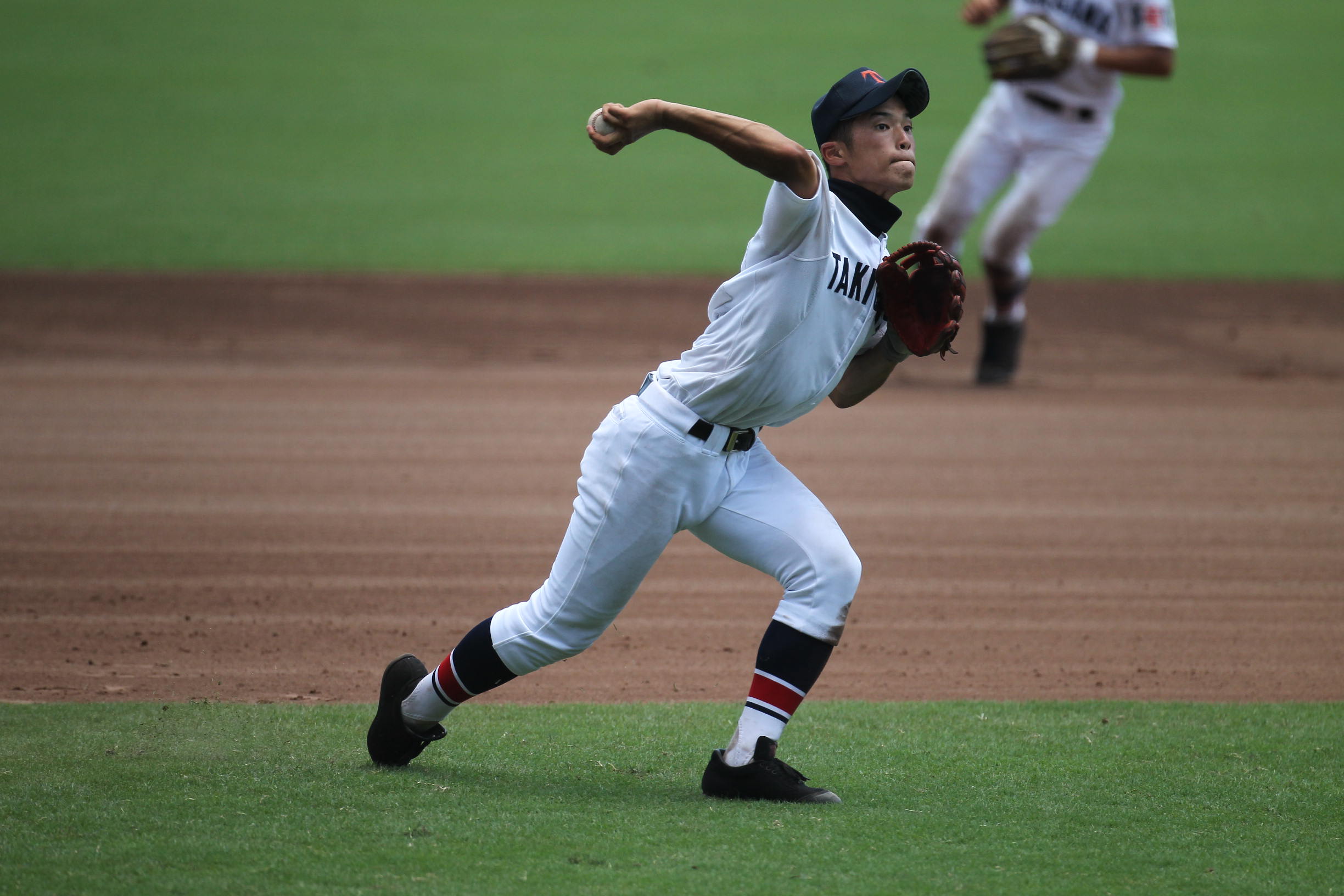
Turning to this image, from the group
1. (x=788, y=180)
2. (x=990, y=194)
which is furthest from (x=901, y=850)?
(x=990, y=194)

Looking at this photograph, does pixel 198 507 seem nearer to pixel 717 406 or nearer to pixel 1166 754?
pixel 717 406

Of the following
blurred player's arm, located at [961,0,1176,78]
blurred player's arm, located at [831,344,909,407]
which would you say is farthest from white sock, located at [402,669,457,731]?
blurred player's arm, located at [961,0,1176,78]

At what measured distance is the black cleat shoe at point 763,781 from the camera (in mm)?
3791

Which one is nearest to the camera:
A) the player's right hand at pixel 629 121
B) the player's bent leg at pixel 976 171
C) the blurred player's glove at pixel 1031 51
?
the player's right hand at pixel 629 121

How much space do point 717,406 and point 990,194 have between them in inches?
300

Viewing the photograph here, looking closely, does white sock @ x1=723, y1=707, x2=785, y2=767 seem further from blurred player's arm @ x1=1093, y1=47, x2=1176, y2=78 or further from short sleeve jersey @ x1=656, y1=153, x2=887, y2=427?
blurred player's arm @ x1=1093, y1=47, x2=1176, y2=78

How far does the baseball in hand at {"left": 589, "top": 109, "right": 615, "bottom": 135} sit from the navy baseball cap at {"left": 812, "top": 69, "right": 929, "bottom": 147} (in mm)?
552

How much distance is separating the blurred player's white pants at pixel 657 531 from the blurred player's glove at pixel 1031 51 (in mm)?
7110

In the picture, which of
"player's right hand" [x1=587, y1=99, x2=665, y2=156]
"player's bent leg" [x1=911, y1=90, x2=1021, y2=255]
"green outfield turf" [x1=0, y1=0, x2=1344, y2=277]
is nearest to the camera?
"player's right hand" [x1=587, y1=99, x2=665, y2=156]

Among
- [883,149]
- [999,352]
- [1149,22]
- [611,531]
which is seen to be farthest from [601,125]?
[999,352]

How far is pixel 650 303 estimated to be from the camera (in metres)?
13.6

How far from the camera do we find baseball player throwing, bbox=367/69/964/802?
3.70 m

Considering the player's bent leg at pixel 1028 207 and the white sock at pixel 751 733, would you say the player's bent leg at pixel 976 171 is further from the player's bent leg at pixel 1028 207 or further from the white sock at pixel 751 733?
the white sock at pixel 751 733

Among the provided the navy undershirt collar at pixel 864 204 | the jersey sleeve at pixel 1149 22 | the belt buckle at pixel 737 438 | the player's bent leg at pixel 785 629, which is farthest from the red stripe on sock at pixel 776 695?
the jersey sleeve at pixel 1149 22
